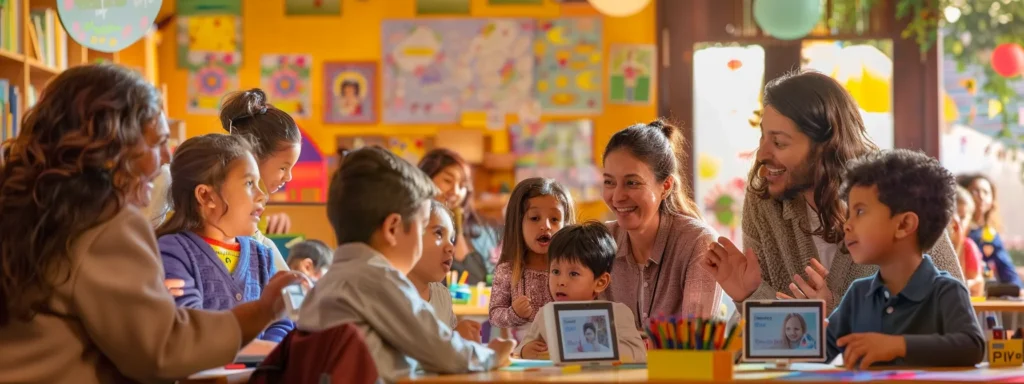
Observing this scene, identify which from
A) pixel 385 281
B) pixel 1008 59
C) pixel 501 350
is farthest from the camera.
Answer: pixel 1008 59

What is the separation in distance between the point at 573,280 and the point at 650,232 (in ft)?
0.94

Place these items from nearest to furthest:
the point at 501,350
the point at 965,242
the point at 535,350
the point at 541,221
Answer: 1. the point at 501,350
2. the point at 535,350
3. the point at 541,221
4. the point at 965,242

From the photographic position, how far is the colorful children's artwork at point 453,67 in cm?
A: 729

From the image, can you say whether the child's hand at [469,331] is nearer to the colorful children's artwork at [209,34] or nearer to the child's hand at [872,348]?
the child's hand at [872,348]

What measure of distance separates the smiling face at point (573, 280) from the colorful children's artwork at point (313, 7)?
15.9 feet

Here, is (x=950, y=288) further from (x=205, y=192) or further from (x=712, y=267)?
(x=205, y=192)

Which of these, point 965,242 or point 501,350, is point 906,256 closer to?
point 501,350

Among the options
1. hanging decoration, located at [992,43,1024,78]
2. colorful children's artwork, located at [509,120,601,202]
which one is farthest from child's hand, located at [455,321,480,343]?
hanging decoration, located at [992,43,1024,78]

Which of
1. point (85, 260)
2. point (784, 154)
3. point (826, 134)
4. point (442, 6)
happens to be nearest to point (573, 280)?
point (784, 154)

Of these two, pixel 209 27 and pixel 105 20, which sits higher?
pixel 209 27

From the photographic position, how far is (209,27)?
7441 millimetres

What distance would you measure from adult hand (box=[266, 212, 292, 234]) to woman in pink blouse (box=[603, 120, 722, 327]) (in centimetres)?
178

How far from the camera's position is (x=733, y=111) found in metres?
7.31

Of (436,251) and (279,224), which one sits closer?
(436,251)
